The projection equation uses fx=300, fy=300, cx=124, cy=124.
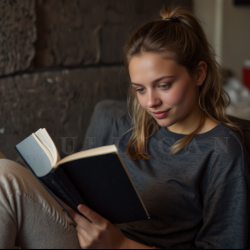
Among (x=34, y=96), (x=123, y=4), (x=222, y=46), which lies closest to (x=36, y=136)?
(x=34, y=96)

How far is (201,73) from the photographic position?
106 centimetres

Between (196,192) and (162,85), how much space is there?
0.36m

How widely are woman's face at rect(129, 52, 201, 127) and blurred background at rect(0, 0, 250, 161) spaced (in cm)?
33

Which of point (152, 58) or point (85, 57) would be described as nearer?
point (152, 58)

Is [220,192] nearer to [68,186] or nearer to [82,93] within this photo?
[68,186]

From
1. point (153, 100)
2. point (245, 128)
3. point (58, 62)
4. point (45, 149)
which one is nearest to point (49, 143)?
point (45, 149)

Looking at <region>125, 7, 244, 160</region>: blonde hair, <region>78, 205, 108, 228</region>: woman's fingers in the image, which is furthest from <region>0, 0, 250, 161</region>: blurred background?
<region>78, 205, 108, 228</region>: woman's fingers

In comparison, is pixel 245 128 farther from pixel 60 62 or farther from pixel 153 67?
pixel 60 62

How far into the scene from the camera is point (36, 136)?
2.52 ft

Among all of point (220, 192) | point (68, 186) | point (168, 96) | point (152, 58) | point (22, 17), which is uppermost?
point (22, 17)

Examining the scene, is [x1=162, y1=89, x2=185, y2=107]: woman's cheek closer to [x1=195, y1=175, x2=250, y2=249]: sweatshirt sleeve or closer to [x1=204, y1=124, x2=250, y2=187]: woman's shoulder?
[x1=204, y1=124, x2=250, y2=187]: woman's shoulder

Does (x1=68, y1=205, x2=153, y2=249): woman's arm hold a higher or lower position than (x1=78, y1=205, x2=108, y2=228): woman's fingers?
lower

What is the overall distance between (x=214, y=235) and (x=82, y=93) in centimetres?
123

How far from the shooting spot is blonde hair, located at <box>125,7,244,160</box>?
99 centimetres
